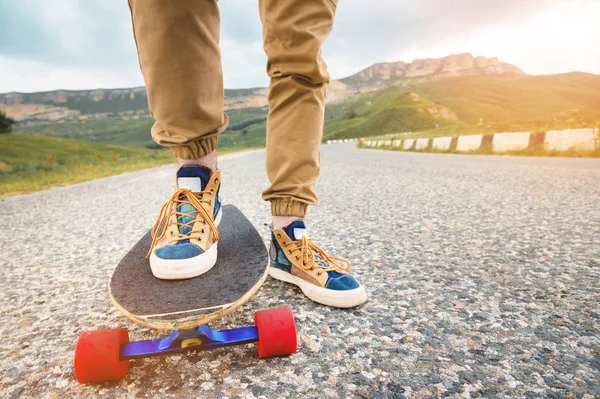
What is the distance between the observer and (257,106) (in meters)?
138

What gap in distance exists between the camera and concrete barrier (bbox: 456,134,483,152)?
9773 mm

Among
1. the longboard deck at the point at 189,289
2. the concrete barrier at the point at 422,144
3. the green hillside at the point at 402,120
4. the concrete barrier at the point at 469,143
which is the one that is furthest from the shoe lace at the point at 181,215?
the green hillside at the point at 402,120

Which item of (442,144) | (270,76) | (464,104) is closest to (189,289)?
(270,76)

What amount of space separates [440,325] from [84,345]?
105cm

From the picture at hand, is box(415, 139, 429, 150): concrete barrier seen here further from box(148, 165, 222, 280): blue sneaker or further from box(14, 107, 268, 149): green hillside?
box(14, 107, 268, 149): green hillside

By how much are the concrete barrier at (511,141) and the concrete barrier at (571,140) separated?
446mm

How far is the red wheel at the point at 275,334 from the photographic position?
1021mm

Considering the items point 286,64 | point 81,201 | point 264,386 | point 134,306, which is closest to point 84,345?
point 134,306

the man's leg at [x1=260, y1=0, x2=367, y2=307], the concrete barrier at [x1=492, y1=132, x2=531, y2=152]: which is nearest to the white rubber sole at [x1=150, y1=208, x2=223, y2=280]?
the man's leg at [x1=260, y1=0, x2=367, y2=307]

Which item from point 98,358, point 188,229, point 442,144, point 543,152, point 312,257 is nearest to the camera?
point 98,358

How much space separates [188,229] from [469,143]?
10.1 metres

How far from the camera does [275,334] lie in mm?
1026

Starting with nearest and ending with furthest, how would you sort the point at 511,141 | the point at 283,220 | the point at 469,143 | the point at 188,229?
the point at 188,229
the point at 283,220
the point at 511,141
the point at 469,143

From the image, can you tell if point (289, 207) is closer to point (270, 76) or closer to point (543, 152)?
point (270, 76)
